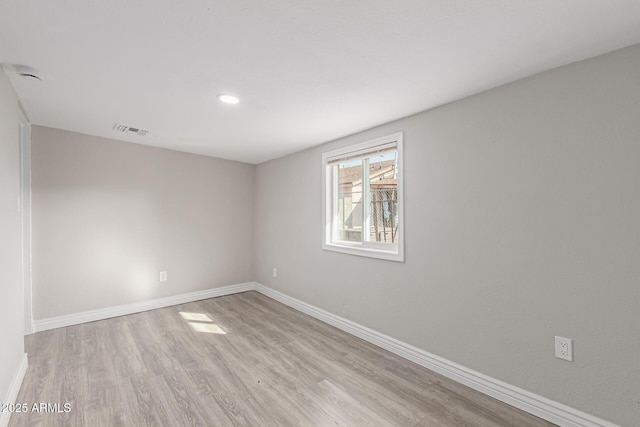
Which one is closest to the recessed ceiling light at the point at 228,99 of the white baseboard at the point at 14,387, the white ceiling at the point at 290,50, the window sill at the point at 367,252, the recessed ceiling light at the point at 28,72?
the white ceiling at the point at 290,50

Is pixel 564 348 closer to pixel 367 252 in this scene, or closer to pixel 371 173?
pixel 367 252

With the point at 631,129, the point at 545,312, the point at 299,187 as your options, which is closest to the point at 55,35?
the point at 299,187

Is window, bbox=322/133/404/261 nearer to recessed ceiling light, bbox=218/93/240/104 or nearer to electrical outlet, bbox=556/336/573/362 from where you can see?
electrical outlet, bbox=556/336/573/362

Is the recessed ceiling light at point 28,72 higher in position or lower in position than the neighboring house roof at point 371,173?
higher

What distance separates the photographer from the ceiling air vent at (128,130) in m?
2.81

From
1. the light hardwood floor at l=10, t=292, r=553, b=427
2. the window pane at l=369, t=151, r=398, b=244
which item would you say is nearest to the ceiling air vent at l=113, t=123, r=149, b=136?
the light hardwood floor at l=10, t=292, r=553, b=427

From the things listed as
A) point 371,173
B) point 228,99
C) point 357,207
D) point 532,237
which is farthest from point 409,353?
point 228,99

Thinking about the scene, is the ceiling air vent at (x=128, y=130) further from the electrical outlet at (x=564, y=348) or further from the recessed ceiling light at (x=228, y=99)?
the electrical outlet at (x=564, y=348)

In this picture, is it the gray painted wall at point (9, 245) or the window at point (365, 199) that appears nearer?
the gray painted wall at point (9, 245)

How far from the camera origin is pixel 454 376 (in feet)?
6.79

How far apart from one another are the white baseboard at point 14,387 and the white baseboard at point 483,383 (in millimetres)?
2457

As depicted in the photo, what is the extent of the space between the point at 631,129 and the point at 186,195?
422 centimetres

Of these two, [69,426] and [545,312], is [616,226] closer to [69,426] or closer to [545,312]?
[545,312]

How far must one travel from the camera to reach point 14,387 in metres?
1.82
